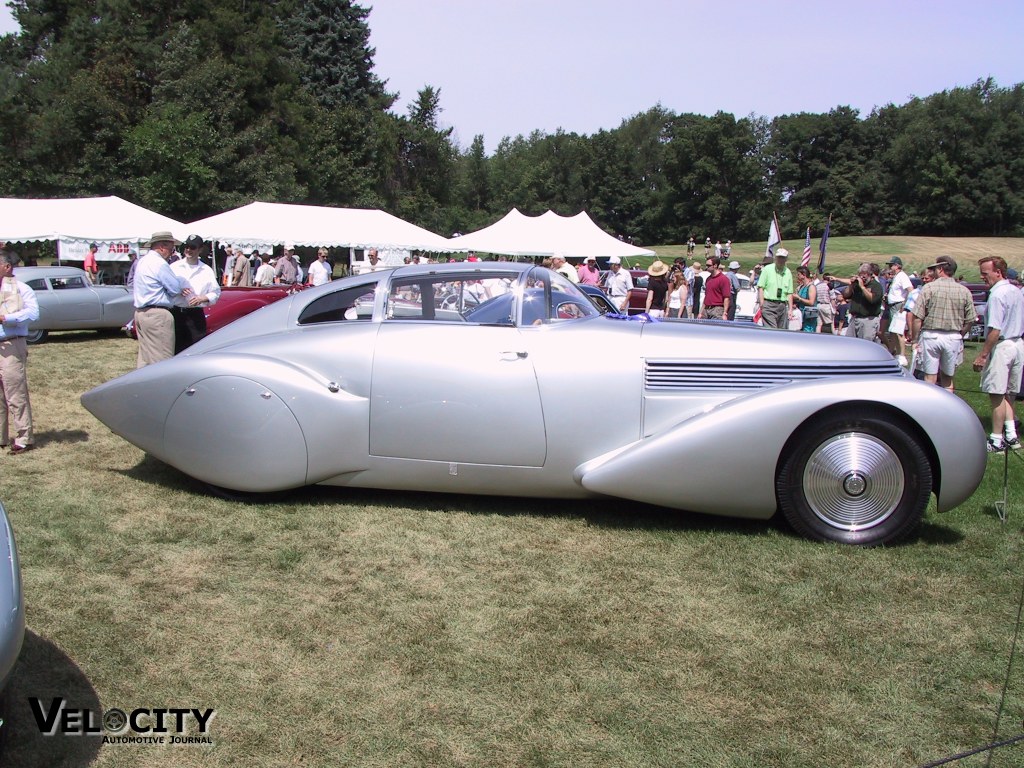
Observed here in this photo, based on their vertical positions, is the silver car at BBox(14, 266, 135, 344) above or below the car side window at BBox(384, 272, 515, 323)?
below

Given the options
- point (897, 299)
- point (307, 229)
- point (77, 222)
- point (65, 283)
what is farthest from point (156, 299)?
point (77, 222)

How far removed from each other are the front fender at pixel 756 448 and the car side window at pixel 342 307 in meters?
2.02

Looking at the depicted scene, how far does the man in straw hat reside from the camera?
7.78m

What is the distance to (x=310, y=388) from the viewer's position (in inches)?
208

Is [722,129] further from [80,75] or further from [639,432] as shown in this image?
[639,432]

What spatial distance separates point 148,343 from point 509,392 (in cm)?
458

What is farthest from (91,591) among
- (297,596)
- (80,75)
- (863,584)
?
(80,75)

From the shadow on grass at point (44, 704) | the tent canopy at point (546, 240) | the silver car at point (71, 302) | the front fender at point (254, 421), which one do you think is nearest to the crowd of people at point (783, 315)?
the front fender at point (254, 421)

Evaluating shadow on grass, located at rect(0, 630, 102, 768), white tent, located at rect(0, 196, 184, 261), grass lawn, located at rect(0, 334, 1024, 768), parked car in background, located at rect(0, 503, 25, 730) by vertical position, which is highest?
white tent, located at rect(0, 196, 184, 261)

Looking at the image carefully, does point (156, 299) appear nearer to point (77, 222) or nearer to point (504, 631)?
point (504, 631)

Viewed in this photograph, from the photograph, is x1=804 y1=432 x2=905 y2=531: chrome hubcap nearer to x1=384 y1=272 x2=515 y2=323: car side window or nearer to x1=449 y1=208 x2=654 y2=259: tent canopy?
x1=384 y1=272 x2=515 y2=323: car side window

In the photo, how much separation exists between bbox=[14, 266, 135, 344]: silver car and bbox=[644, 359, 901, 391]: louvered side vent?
467 inches

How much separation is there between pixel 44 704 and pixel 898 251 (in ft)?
219

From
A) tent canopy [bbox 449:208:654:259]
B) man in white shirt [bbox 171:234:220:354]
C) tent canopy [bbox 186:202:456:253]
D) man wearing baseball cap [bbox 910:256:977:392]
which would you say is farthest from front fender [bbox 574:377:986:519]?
tent canopy [bbox 186:202:456:253]
